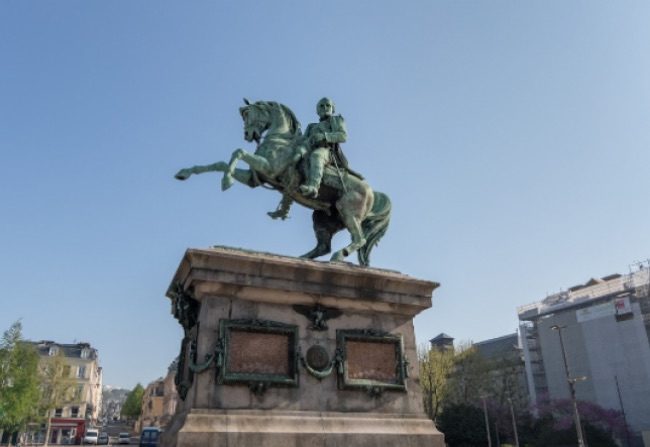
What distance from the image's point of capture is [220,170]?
928 cm

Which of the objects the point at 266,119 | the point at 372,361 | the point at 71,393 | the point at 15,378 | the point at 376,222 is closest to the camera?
the point at 372,361

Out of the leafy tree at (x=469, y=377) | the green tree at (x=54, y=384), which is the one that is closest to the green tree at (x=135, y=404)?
the green tree at (x=54, y=384)

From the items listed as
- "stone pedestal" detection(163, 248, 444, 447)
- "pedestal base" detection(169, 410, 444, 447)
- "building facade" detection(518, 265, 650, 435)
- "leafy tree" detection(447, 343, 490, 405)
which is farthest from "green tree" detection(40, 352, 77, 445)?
"pedestal base" detection(169, 410, 444, 447)

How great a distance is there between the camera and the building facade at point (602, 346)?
173ft

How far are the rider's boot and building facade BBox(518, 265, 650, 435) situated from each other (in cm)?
5060

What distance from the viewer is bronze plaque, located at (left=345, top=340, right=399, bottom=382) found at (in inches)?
326

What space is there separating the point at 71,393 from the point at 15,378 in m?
21.0

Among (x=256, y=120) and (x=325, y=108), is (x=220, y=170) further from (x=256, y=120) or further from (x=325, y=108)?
(x=325, y=108)

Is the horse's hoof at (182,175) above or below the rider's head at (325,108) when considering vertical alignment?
below

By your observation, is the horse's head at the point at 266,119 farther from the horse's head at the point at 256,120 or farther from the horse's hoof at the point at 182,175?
the horse's hoof at the point at 182,175

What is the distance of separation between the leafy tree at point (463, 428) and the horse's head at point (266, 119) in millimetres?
39320

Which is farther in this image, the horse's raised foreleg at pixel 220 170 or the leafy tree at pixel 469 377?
the leafy tree at pixel 469 377

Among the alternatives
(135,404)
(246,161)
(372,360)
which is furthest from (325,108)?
(135,404)

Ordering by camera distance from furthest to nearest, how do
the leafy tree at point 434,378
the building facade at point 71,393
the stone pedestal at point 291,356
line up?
1. the building facade at point 71,393
2. the leafy tree at point 434,378
3. the stone pedestal at point 291,356
